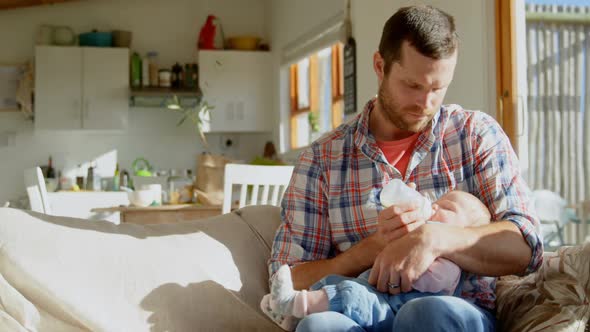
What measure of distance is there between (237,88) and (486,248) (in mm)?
5873

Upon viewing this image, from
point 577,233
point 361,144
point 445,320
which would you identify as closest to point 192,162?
point 577,233

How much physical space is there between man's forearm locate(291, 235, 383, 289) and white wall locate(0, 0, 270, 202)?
19.0 ft

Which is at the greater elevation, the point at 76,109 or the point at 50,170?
the point at 76,109

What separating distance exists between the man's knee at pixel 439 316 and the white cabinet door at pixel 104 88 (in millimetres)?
5987

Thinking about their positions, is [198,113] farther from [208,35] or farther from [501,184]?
[501,184]


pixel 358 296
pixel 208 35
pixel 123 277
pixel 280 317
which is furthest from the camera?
pixel 208 35

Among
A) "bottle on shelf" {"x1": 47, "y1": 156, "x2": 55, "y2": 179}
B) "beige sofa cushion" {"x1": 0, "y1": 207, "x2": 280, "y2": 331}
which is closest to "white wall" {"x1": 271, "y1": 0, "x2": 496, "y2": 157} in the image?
"beige sofa cushion" {"x1": 0, "y1": 207, "x2": 280, "y2": 331}

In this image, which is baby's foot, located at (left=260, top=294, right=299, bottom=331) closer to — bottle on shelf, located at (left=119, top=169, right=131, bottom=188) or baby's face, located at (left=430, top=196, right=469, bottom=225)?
baby's face, located at (left=430, top=196, right=469, bottom=225)

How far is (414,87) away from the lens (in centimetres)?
176

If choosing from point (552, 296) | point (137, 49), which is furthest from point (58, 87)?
point (552, 296)

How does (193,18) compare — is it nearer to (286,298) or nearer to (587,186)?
(587,186)

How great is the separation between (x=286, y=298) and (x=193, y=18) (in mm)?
6348

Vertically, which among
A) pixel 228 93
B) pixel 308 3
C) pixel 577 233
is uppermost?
pixel 308 3

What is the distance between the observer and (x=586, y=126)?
11.5 feet
